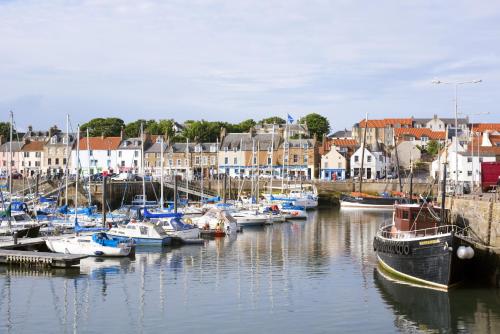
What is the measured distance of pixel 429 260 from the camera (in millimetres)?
32594

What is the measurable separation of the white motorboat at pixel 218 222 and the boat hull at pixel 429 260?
928 inches

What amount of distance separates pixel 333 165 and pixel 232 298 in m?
83.8

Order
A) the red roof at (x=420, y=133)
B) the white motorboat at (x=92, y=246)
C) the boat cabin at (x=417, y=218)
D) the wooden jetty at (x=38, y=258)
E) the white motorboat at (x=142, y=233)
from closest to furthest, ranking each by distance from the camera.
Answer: the boat cabin at (x=417, y=218)
the wooden jetty at (x=38, y=258)
the white motorboat at (x=92, y=246)
the white motorboat at (x=142, y=233)
the red roof at (x=420, y=133)

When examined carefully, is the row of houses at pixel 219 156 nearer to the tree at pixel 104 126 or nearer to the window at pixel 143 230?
the tree at pixel 104 126

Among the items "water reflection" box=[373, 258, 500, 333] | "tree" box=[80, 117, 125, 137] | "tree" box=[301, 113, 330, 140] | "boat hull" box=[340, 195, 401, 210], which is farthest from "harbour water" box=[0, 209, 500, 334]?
"tree" box=[301, 113, 330, 140]

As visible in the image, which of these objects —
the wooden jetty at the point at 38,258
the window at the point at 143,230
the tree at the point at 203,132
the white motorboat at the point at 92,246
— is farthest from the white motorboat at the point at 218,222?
the tree at the point at 203,132

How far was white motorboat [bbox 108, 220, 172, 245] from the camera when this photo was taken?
48.5m

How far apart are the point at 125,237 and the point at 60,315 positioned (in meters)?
18.8

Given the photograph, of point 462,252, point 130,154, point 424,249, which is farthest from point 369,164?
point 462,252

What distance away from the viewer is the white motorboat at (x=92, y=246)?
143 ft

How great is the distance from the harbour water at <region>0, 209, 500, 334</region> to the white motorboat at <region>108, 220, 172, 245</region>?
1.82 m

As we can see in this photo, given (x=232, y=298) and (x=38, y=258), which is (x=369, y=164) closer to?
(x=38, y=258)

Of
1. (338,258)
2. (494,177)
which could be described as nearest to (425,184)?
(494,177)

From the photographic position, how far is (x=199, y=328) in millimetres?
27641
